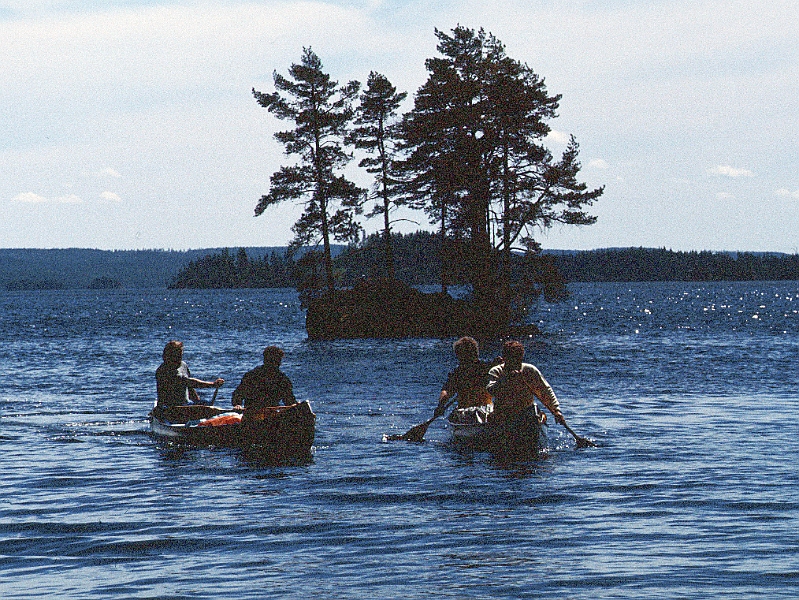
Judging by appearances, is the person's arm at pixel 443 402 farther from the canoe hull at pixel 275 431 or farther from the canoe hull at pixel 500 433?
the canoe hull at pixel 275 431

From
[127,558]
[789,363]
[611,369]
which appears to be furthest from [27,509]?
[789,363]

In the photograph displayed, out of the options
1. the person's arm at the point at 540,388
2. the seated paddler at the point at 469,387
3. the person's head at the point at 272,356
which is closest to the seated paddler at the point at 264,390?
the person's head at the point at 272,356

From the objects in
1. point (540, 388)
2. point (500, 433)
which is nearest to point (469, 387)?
point (500, 433)

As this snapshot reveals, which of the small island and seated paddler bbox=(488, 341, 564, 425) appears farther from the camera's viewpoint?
the small island

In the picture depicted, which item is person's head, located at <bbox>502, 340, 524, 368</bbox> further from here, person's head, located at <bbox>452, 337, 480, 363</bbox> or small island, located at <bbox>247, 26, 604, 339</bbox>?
small island, located at <bbox>247, 26, 604, 339</bbox>

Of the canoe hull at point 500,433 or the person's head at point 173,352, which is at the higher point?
the person's head at point 173,352

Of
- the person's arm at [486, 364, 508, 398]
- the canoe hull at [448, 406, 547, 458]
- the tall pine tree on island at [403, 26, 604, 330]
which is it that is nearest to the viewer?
the person's arm at [486, 364, 508, 398]

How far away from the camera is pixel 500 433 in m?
18.8

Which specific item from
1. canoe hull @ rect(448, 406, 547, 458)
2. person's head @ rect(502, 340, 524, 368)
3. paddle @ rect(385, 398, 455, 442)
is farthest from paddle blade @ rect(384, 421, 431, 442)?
person's head @ rect(502, 340, 524, 368)

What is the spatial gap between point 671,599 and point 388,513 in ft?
16.2

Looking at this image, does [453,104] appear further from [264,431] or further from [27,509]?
[27,509]

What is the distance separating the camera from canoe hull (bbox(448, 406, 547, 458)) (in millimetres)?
18469

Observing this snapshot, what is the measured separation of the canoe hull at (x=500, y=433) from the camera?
60.6 ft

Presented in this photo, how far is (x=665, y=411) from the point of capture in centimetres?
2633
